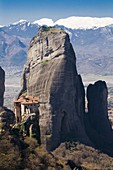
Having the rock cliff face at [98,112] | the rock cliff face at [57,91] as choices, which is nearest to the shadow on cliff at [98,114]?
the rock cliff face at [98,112]

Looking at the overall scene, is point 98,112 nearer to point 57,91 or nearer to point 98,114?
point 98,114

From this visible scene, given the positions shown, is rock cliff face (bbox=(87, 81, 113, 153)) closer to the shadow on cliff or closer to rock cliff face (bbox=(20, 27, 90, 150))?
the shadow on cliff

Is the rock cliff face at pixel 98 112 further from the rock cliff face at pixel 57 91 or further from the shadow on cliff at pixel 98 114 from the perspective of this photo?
the rock cliff face at pixel 57 91

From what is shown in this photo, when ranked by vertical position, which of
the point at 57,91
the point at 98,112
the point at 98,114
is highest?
the point at 57,91

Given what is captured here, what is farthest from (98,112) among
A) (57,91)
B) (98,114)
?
(57,91)

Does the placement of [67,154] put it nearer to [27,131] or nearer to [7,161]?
[27,131]

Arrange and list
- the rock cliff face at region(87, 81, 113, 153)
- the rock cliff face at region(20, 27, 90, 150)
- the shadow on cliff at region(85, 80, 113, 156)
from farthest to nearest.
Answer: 1. the rock cliff face at region(87, 81, 113, 153)
2. the shadow on cliff at region(85, 80, 113, 156)
3. the rock cliff face at region(20, 27, 90, 150)

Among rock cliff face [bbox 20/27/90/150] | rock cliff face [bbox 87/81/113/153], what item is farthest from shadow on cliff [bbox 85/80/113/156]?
rock cliff face [bbox 20/27/90/150]

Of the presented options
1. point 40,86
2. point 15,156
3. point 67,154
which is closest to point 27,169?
point 15,156
